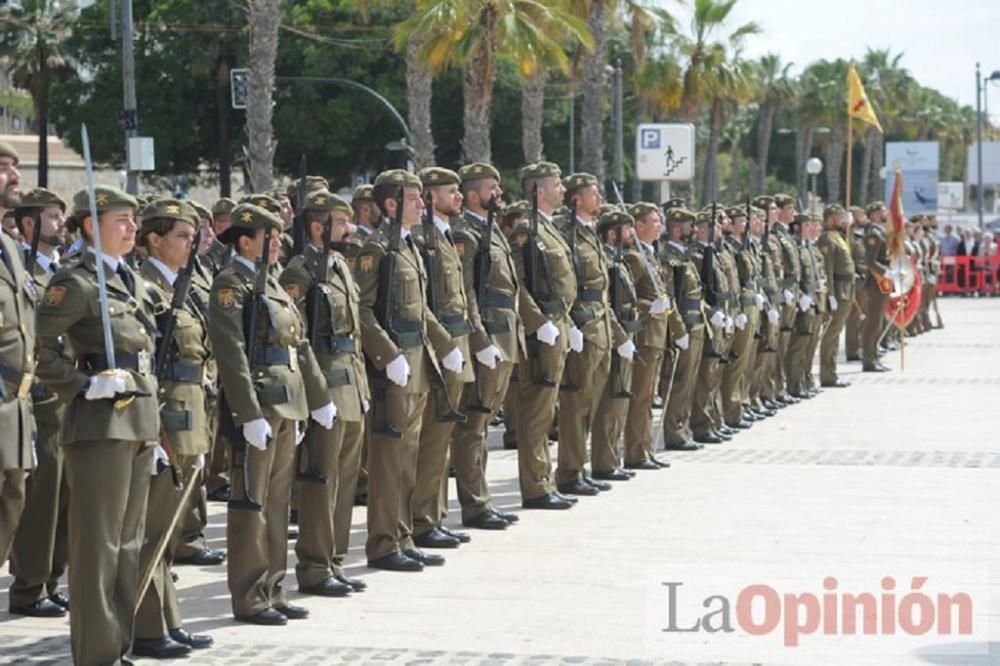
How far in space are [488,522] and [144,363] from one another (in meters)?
4.29

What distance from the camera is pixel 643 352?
14508 millimetres

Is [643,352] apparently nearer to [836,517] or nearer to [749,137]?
[836,517]

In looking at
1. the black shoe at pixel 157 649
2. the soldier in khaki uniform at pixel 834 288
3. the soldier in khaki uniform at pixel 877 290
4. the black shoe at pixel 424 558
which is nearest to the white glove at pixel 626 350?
the black shoe at pixel 424 558

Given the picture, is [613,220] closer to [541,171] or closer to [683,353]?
[541,171]

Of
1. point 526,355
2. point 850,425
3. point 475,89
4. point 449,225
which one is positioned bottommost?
point 850,425

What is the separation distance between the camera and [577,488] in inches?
510

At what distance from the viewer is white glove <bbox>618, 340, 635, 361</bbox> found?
13469 mm

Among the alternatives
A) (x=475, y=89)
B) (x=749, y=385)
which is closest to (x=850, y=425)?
(x=749, y=385)

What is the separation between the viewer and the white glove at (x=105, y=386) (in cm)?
721

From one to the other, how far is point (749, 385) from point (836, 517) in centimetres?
689

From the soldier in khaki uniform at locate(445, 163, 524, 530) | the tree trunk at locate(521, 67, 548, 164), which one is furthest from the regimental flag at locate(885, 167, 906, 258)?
the soldier in khaki uniform at locate(445, 163, 524, 530)

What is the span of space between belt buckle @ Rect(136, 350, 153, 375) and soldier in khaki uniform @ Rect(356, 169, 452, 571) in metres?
2.50

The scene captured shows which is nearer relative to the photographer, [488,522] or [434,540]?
[434,540]

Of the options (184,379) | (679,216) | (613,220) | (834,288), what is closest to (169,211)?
(184,379)
